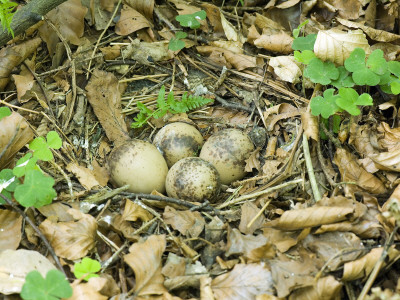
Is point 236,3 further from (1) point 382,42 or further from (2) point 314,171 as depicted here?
(2) point 314,171

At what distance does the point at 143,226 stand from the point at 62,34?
183 centimetres

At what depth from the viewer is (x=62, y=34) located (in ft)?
11.0

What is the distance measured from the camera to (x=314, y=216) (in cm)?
213

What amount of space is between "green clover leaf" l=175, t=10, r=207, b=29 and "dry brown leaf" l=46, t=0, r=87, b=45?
0.75 meters

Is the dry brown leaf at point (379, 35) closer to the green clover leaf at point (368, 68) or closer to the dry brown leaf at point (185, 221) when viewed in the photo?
the green clover leaf at point (368, 68)

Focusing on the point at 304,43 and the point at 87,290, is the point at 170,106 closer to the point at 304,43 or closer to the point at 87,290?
the point at 304,43

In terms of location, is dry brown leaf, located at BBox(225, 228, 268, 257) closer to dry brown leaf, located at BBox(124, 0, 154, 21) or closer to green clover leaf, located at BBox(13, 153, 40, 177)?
green clover leaf, located at BBox(13, 153, 40, 177)

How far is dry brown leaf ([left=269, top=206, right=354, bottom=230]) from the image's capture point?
2.13 m

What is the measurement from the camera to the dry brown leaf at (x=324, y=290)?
1905 millimetres

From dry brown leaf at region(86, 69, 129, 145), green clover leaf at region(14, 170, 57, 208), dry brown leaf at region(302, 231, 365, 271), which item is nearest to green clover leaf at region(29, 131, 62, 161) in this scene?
green clover leaf at region(14, 170, 57, 208)

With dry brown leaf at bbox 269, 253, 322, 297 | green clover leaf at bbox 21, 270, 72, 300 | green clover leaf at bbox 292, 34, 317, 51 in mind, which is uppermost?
green clover leaf at bbox 292, 34, 317, 51

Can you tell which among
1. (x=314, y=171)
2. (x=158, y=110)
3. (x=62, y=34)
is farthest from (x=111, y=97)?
(x=314, y=171)

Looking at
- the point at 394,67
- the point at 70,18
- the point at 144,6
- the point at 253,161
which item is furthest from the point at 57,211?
the point at 394,67

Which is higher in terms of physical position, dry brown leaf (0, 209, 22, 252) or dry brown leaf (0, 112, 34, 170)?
dry brown leaf (0, 112, 34, 170)
